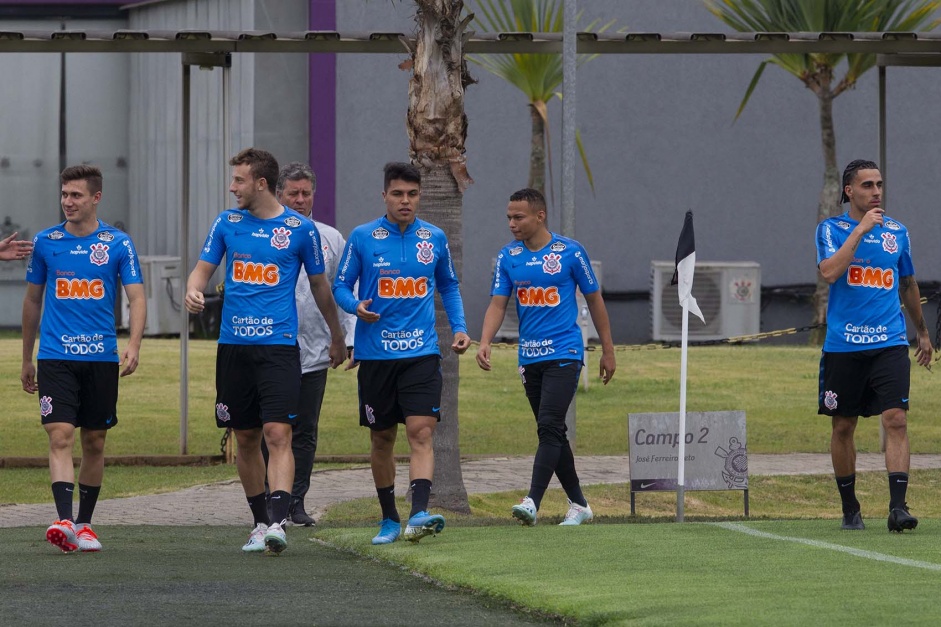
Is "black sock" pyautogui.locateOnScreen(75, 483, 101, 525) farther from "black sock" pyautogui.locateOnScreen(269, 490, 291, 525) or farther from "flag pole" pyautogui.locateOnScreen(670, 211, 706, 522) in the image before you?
"flag pole" pyautogui.locateOnScreen(670, 211, 706, 522)

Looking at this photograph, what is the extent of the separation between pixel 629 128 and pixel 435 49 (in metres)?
19.7

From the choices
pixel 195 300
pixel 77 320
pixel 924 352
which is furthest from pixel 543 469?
pixel 77 320

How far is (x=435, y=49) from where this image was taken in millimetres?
10766

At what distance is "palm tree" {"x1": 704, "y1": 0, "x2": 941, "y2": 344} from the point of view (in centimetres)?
2414

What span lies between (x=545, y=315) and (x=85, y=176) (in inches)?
106

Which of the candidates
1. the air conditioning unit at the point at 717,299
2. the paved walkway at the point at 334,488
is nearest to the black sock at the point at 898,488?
the paved walkway at the point at 334,488

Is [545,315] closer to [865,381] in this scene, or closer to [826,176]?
[865,381]

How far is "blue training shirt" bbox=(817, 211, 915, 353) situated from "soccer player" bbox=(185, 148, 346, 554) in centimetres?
284

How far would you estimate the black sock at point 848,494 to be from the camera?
9188 mm

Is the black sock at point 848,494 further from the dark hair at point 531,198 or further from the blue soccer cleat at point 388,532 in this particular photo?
the blue soccer cleat at point 388,532

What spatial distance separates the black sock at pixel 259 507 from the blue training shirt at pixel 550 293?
1.90 meters

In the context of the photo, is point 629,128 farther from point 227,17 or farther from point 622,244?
point 227,17

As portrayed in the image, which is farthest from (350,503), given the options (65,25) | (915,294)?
(65,25)

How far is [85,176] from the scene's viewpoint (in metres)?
8.77
